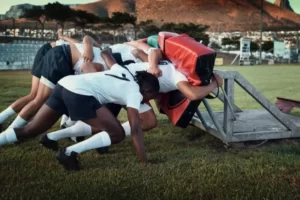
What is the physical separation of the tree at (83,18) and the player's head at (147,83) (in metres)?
66.7

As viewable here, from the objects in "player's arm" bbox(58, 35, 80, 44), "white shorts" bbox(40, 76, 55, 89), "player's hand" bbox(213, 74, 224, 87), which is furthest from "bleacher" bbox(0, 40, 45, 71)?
"player's hand" bbox(213, 74, 224, 87)

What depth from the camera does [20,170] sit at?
410 cm

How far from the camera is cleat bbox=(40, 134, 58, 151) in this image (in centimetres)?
483

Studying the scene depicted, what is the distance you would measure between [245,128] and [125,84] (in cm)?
218

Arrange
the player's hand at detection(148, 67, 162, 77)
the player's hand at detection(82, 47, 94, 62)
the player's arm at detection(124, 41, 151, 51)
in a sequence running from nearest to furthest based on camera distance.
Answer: the player's hand at detection(148, 67, 162, 77) → the player's hand at detection(82, 47, 94, 62) → the player's arm at detection(124, 41, 151, 51)

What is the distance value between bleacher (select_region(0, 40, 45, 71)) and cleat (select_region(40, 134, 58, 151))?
83.8 feet

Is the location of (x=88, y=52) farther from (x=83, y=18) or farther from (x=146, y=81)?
(x=83, y=18)

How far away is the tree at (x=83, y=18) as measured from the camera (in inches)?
2768

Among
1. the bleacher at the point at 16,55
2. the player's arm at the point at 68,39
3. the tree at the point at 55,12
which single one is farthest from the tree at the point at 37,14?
the player's arm at the point at 68,39

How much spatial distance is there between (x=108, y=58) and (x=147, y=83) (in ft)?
2.17

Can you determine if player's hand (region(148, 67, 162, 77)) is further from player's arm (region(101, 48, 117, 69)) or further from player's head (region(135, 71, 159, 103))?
player's arm (region(101, 48, 117, 69))

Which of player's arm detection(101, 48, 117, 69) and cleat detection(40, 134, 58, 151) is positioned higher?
player's arm detection(101, 48, 117, 69)

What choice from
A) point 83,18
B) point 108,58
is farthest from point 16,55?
point 83,18

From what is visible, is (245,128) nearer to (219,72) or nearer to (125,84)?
(219,72)
